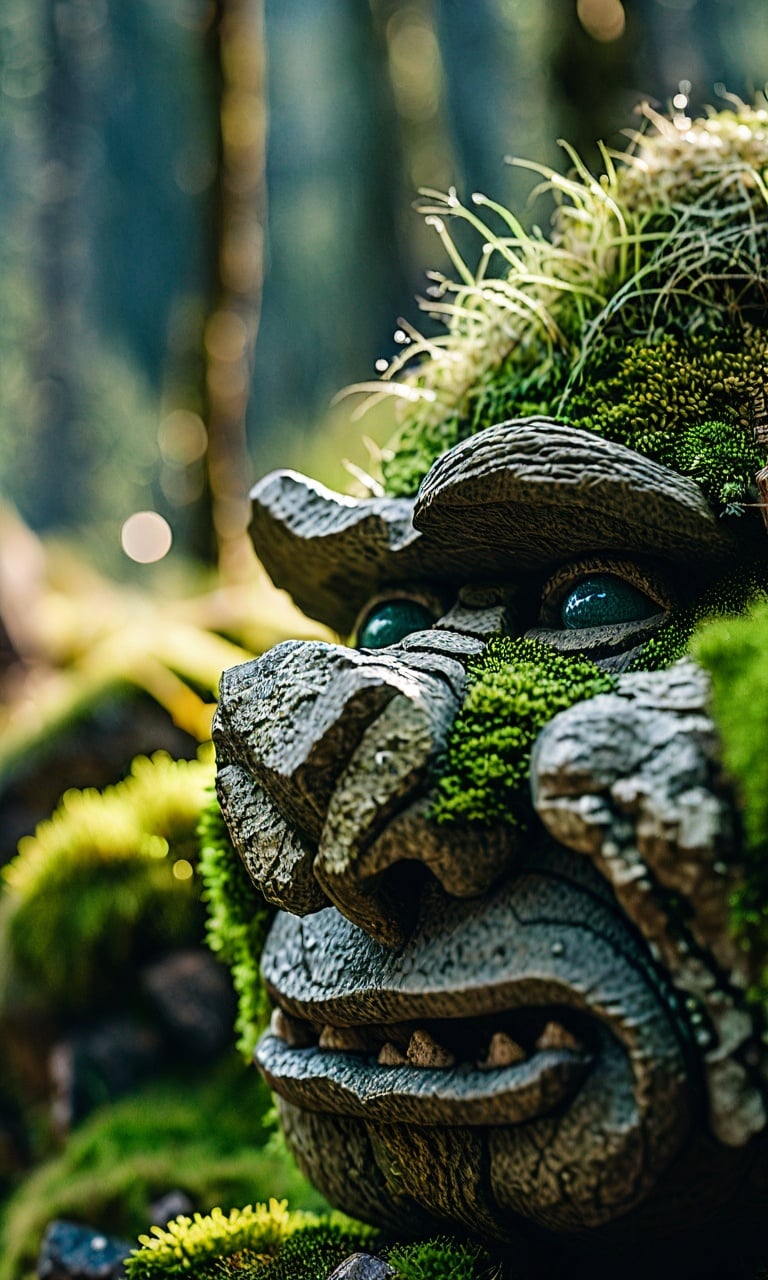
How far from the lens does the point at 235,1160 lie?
7.89 feet

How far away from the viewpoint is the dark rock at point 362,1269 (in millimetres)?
1492

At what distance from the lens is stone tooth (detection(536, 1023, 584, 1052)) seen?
117 centimetres

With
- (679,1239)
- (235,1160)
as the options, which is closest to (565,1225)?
(679,1239)

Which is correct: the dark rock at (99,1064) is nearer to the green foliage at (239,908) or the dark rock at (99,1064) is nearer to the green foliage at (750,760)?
the green foliage at (239,908)

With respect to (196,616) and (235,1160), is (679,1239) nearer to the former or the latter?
(235,1160)

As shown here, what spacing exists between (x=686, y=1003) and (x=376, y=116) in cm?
1045

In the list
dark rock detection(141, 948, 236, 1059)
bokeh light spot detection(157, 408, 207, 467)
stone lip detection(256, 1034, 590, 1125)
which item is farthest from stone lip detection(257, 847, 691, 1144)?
bokeh light spot detection(157, 408, 207, 467)

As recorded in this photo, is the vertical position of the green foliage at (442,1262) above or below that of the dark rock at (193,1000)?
above

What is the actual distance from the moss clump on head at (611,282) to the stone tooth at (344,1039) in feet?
3.00

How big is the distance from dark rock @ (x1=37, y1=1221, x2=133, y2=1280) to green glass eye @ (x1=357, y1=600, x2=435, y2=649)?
1.31 metres

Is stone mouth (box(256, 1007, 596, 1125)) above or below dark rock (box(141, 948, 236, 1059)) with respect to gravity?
above

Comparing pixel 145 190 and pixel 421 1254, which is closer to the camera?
pixel 421 1254

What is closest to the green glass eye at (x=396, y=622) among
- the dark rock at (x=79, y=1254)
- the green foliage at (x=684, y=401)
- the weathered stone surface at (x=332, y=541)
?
the weathered stone surface at (x=332, y=541)

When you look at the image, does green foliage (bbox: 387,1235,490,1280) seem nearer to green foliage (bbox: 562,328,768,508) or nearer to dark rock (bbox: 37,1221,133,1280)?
dark rock (bbox: 37,1221,133,1280)
